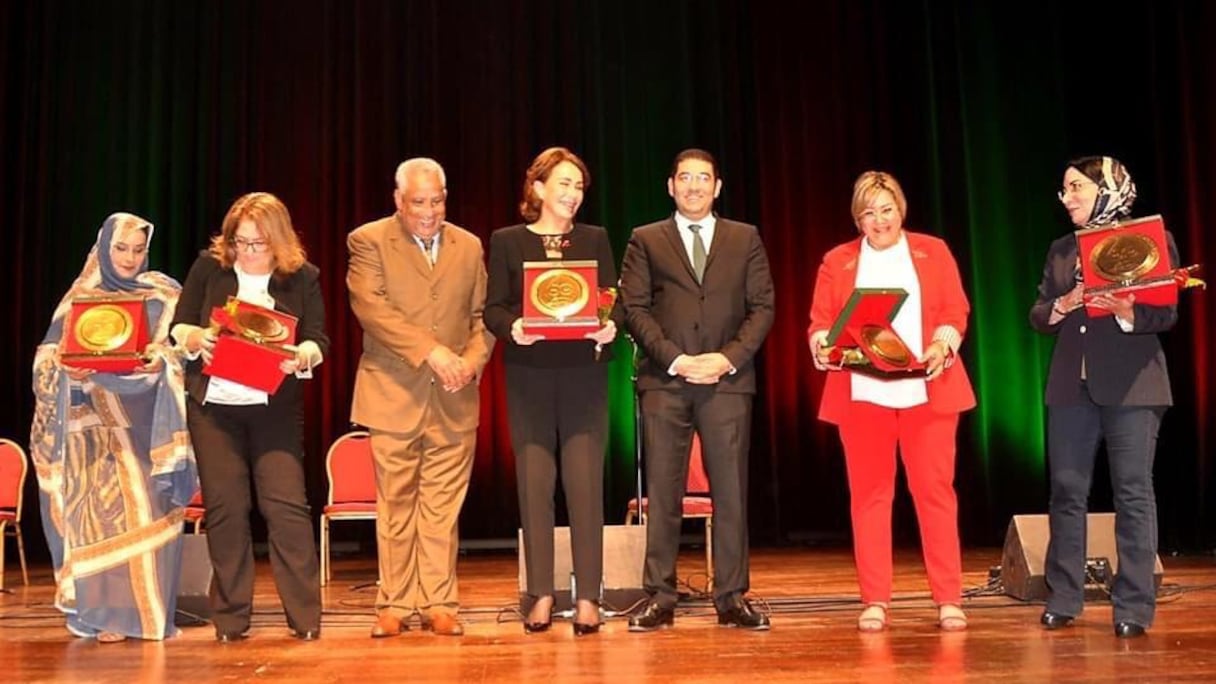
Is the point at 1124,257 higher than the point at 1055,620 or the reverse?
higher

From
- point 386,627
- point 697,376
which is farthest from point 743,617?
point 386,627

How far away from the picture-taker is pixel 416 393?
4.12 metres

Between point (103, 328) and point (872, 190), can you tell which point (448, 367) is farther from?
point (872, 190)

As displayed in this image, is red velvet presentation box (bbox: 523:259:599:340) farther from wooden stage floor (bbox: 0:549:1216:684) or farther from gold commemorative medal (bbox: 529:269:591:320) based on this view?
wooden stage floor (bbox: 0:549:1216:684)

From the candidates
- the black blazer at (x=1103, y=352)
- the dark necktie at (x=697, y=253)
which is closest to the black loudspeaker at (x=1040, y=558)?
the black blazer at (x=1103, y=352)

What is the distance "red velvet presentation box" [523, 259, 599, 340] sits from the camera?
12.8 feet

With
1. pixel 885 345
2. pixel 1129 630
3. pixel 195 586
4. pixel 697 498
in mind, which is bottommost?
pixel 1129 630

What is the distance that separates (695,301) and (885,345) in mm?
677

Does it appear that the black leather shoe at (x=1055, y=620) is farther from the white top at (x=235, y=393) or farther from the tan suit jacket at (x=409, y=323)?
the white top at (x=235, y=393)

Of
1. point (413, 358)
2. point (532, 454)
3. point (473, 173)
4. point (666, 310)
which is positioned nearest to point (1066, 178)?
point (666, 310)

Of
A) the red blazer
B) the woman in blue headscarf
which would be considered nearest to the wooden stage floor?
the woman in blue headscarf

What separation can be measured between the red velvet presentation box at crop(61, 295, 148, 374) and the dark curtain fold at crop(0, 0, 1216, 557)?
166 inches

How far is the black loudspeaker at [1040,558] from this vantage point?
4.59 meters

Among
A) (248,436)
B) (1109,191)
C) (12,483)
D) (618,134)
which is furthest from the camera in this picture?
(618,134)
